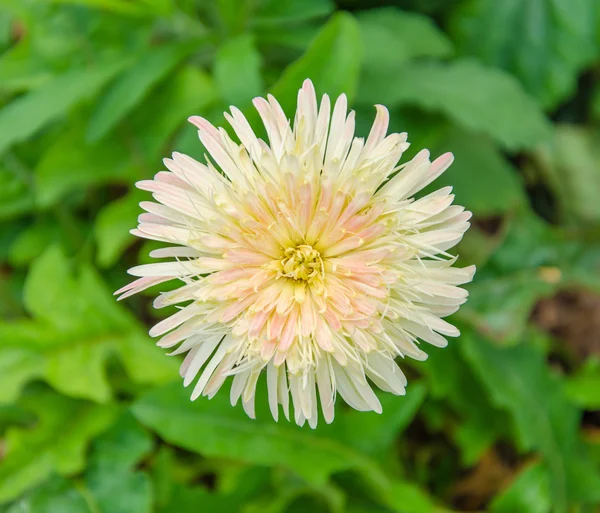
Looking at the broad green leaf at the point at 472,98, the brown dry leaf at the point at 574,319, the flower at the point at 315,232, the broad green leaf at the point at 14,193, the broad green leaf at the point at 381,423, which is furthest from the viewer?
the brown dry leaf at the point at 574,319

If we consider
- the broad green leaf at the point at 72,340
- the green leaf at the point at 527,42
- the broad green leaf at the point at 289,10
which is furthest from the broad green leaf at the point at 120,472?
the green leaf at the point at 527,42

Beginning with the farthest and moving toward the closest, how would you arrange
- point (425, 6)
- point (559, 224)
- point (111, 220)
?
point (559, 224), point (425, 6), point (111, 220)

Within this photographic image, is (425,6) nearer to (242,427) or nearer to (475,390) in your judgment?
(475,390)

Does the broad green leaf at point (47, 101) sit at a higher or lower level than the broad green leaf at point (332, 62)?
lower

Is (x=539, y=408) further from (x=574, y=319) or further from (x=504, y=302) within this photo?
(x=574, y=319)

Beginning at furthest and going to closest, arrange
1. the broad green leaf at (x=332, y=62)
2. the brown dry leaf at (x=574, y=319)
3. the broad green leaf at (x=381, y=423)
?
1. the brown dry leaf at (x=574, y=319)
2. the broad green leaf at (x=381, y=423)
3. the broad green leaf at (x=332, y=62)

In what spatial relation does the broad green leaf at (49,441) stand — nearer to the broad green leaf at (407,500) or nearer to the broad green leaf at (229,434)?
the broad green leaf at (229,434)

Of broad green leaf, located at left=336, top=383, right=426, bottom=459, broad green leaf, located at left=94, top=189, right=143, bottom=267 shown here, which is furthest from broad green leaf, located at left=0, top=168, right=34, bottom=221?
broad green leaf, located at left=336, top=383, right=426, bottom=459

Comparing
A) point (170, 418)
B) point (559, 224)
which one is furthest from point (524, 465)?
point (170, 418)
